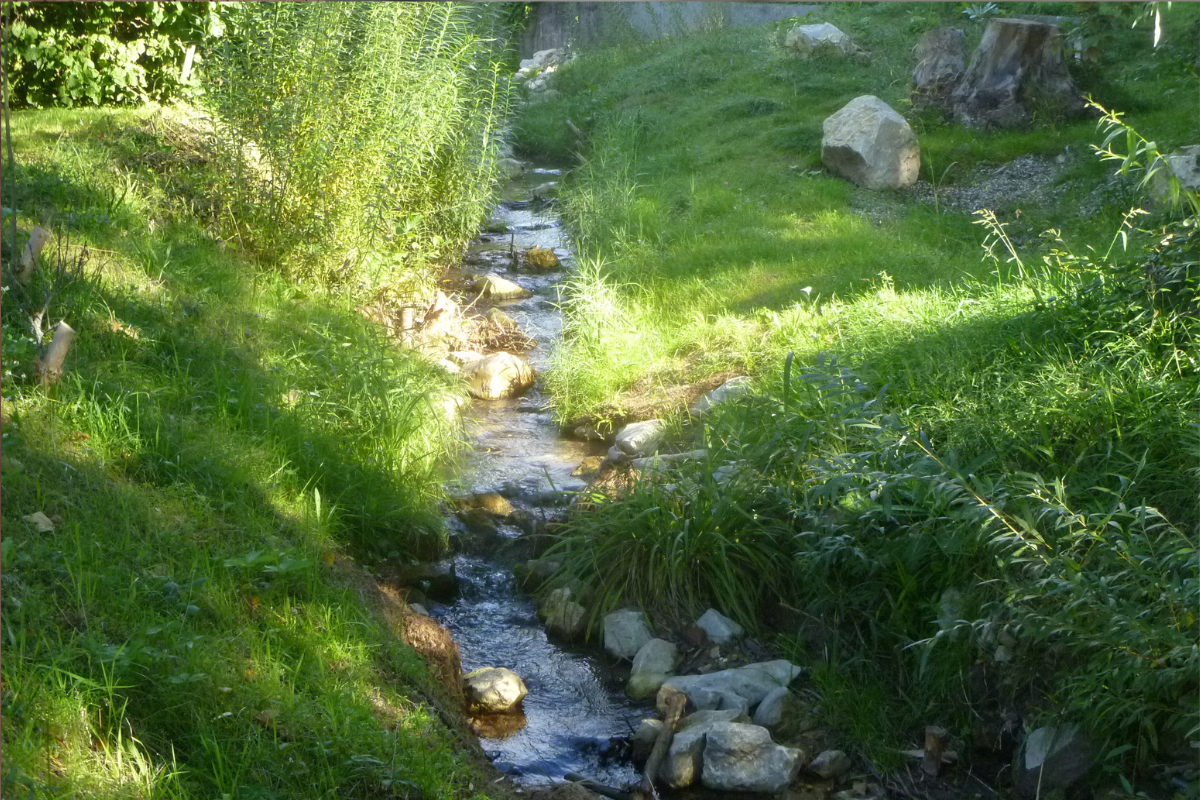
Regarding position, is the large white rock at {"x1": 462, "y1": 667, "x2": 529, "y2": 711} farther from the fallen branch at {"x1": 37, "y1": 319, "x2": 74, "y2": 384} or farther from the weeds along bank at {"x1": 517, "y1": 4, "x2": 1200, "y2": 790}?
the fallen branch at {"x1": 37, "y1": 319, "x2": 74, "y2": 384}

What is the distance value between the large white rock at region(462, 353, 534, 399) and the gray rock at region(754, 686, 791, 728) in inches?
147

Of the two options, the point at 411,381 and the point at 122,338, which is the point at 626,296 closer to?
the point at 411,381

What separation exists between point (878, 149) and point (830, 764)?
7.13 metres

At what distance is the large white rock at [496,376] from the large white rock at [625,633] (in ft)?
9.42

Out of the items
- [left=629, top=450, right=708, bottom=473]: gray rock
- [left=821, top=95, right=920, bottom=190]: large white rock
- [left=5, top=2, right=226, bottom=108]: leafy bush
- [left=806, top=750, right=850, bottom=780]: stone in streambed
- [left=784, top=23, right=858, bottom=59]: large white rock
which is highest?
[left=784, top=23, right=858, bottom=59]: large white rock

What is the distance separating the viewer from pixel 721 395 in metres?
6.40

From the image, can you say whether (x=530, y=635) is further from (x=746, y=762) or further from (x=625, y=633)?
(x=746, y=762)

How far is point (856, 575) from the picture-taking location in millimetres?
4469

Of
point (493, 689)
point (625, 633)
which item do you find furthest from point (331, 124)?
point (493, 689)

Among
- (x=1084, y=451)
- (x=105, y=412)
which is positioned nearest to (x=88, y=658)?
Answer: (x=105, y=412)

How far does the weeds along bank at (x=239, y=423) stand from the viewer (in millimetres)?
3193

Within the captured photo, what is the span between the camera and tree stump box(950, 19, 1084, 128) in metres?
10.4

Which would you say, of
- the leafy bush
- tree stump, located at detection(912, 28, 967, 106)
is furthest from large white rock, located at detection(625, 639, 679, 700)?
tree stump, located at detection(912, 28, 967, 106)

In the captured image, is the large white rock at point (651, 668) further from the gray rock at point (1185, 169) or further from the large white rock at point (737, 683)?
the gray rock at point (1185, 169)
